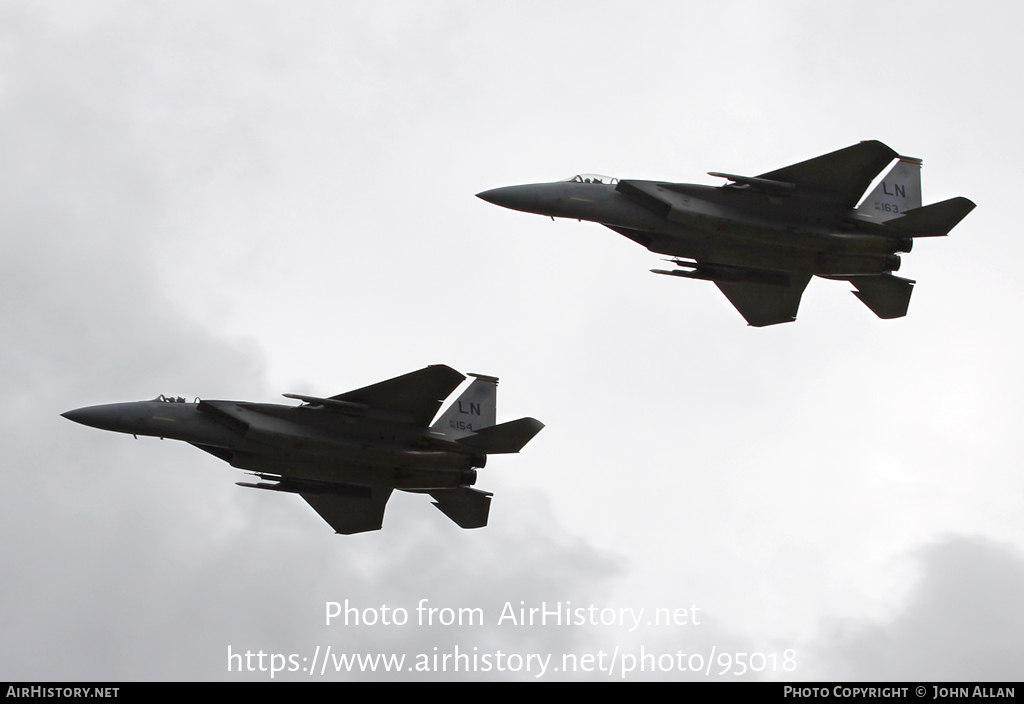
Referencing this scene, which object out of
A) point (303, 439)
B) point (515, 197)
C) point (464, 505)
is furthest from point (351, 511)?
point (515, 197)

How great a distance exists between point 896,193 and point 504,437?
1614 centimetres

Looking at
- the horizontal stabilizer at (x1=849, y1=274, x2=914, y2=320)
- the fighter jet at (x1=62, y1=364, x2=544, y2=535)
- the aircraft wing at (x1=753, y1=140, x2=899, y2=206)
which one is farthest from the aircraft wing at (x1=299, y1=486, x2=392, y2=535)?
the horizontal stabilizer at (x1=849, y1=274, x2=914, y2=320)

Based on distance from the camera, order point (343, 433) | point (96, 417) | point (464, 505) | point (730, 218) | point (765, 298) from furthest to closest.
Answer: point (765, 298) < point (464, 505) < point (730, 218) < point (343, 433) < point (96, 417)

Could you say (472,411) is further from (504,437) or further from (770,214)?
(770,214)

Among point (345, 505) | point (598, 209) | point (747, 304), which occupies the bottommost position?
point (345, 505)

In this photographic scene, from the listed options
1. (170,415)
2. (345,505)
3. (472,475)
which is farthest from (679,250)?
(170,415)

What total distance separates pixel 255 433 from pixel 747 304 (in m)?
17.1

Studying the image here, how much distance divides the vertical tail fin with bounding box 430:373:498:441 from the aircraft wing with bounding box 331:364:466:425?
2.25 meters

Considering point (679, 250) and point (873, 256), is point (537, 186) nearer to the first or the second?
point (679, 250)

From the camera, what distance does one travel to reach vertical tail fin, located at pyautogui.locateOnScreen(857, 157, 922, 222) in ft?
162

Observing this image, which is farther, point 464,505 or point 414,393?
point 464,505

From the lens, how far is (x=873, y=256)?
156 feet

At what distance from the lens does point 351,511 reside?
4966 centimetres

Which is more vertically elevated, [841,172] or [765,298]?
[841,172]
